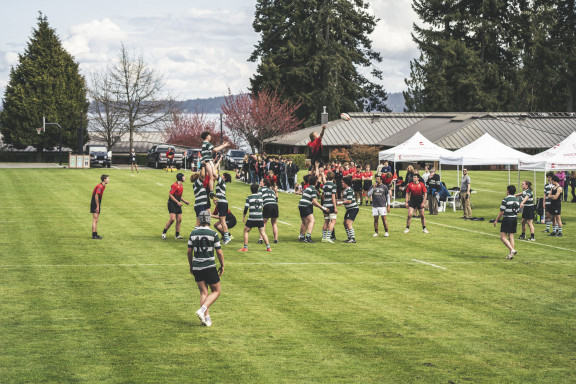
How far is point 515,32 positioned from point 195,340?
79466 millimetres

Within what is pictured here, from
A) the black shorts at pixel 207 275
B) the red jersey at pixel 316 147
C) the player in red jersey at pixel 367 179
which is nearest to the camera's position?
the black shorts at pixel 207 275

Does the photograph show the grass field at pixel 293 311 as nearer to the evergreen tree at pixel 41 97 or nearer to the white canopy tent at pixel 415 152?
the white canopy tent at pixel 415 152

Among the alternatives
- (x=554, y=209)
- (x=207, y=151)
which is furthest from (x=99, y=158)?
(x=207, y=151)

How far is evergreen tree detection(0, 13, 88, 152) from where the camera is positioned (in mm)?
81688

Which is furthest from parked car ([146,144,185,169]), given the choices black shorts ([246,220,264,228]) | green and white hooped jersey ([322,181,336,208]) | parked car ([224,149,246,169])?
black shorts ([246,220,264,228])

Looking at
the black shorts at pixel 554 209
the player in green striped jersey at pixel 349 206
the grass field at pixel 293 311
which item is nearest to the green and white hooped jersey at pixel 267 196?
the grass field at pixel 293 311

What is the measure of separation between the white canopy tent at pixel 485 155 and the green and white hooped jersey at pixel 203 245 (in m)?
23.2

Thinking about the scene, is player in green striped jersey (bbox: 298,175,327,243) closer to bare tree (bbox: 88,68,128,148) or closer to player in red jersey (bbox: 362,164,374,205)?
player in red jersey (bbox: 362,164,374,205)

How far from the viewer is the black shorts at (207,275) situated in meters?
11.4

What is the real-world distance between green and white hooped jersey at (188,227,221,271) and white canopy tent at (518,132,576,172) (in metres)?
21.1

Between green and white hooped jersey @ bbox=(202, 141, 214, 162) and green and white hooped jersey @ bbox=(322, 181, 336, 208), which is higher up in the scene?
green and white hooped jersey @ bbox=(202, 141, 214, 162)

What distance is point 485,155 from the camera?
33.1 meters

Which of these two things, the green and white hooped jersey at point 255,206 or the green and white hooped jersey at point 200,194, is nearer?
the green and white hooped jersey at point 200,194

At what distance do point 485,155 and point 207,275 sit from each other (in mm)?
24212
